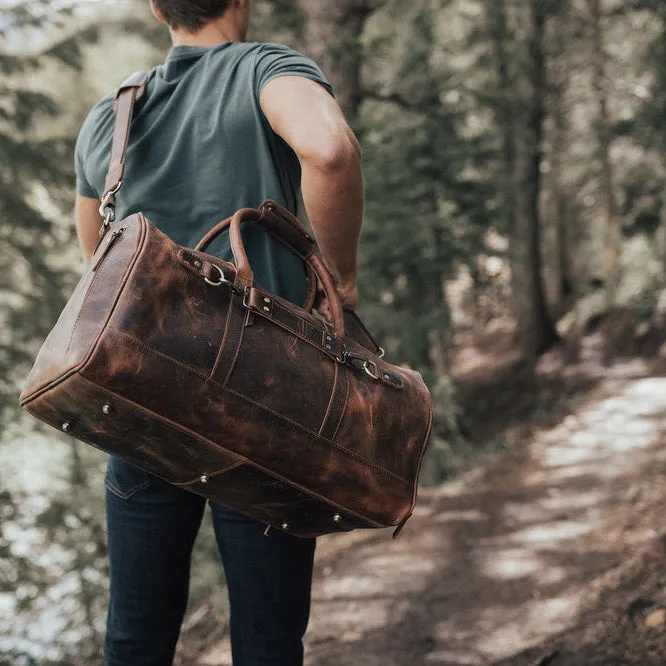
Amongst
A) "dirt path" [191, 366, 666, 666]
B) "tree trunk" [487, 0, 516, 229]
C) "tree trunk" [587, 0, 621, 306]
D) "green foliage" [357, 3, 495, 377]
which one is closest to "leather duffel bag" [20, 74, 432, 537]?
"dirt path" [191, 366, 666, 666]

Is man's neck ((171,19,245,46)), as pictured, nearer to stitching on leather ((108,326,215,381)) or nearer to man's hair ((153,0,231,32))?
man's hair ((153,0,231,32))

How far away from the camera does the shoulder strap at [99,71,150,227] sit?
1673 millimetres

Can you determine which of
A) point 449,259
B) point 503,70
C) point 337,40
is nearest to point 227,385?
point 337,40

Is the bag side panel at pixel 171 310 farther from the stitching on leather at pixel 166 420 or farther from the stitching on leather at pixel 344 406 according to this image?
the stitching on leather at pixel 344 406

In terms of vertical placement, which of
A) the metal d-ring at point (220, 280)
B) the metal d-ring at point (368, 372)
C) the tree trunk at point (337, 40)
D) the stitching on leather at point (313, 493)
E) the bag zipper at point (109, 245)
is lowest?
the stitching on leather at point (313, 493)

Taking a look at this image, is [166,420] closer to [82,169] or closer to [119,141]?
[119,141]

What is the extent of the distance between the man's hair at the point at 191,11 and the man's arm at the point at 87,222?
1.70ft

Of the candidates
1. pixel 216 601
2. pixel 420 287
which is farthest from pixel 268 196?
pixel 420 287

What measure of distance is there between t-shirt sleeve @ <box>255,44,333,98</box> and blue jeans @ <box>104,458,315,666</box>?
39.2 inches

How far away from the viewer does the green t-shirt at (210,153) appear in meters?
1.71

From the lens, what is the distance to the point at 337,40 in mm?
5836

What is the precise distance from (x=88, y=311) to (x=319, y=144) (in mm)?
A: 592

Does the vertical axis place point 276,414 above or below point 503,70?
below

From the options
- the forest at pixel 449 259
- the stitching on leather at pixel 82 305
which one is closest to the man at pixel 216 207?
the stitching on leather at pixel 82 305
